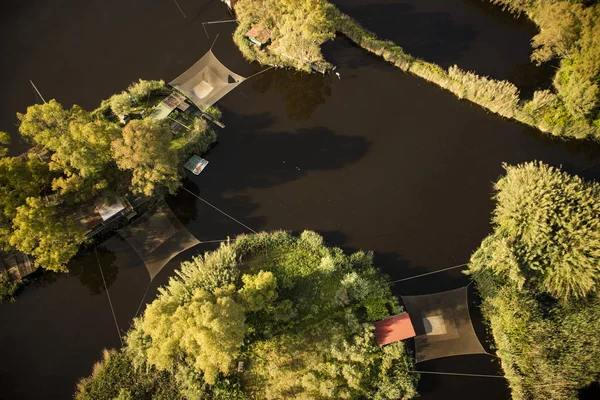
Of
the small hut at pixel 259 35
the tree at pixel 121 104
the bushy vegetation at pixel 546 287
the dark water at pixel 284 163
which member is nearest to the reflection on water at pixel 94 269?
the dark water at pixel 284 163

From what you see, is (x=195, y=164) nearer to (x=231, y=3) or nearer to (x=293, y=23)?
(x=293, y=23)

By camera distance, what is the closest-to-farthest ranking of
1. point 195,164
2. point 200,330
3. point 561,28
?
point 200,330 → point 195,164 → point 561,28

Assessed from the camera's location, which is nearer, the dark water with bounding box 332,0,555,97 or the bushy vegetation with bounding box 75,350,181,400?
the bushy vegetation with bounding box 75,350,181,400

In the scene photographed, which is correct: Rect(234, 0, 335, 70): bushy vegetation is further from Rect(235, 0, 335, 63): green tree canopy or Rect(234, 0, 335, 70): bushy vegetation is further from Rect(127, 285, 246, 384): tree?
Rect(127, 285, 246, 384): tree

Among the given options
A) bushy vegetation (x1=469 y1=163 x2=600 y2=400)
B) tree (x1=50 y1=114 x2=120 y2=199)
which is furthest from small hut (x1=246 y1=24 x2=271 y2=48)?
bushy vegetation (x1=469 y1=163 x2=600 y2=400)

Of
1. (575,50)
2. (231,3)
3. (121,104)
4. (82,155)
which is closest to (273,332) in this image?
(82,155)

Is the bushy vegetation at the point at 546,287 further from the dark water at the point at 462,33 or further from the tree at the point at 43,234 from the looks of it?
the tree at the point at 43,234

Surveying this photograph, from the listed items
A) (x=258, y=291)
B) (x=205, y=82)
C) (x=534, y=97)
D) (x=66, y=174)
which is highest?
(x=205, y=82)
